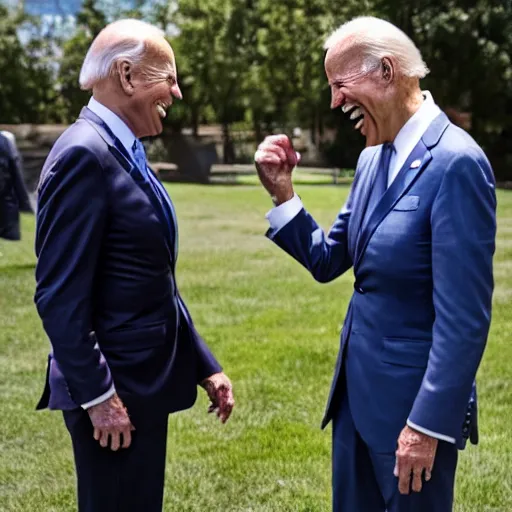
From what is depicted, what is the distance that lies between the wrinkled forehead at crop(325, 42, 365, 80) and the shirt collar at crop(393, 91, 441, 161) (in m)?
0.20

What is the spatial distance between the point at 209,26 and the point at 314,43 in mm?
4484

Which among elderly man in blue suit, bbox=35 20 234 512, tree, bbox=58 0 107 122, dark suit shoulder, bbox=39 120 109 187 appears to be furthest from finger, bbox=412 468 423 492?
tree, bbox=58 0 107 122

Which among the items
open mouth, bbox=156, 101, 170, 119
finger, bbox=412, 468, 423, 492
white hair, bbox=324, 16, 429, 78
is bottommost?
finger, bbox=412, 468, 423, 492

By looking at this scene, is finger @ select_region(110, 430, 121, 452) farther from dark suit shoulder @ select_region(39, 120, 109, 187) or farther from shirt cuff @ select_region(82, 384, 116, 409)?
dark suit shoulder @ select_region(39, 120, 109, 187)

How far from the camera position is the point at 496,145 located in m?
29.4

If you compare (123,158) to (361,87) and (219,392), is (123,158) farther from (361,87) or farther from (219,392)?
(219,392)

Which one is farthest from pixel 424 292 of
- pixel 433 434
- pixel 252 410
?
pixel 252 410

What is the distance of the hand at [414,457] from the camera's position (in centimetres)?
230

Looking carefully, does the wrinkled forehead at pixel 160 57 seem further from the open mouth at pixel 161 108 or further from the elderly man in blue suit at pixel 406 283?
the elderly man in blue suit at pixel 406 283

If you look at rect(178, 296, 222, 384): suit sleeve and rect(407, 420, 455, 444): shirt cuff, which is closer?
rect(407, 420, 455, 444): shirt cuff

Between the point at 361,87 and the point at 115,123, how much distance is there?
2.19 ft

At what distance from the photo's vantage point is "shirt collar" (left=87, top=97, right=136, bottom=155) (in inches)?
95.3

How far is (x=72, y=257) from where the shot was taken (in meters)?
2.29

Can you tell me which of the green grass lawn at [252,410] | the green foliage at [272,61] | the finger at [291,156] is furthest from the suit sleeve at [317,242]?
the green foliage at [272,61]
